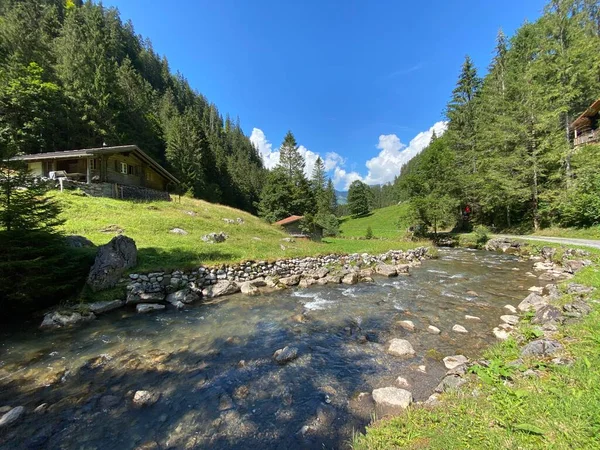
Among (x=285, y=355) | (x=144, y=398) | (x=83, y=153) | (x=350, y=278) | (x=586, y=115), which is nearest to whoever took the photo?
(x=144, y=398)

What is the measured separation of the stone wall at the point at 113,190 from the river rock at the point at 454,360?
29470mm

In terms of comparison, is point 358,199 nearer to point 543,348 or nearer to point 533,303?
point 533,303

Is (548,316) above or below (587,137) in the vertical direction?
below

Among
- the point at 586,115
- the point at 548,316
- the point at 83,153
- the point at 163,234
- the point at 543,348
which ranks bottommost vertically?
the point at 548,316

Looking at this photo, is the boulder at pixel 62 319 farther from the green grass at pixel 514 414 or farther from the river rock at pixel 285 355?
the green grass at pixel 514 414

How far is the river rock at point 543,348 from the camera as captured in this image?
4.50 m

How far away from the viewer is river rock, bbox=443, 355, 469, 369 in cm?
566

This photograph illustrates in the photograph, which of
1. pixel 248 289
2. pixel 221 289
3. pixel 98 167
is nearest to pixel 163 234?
pixel 221 289

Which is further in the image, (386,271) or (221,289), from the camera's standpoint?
(386,271)

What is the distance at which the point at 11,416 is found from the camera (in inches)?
178

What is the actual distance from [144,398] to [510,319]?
9.86 meters

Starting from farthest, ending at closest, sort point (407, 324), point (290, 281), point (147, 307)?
point (290, 281), point (147, 307), point (407, 324)

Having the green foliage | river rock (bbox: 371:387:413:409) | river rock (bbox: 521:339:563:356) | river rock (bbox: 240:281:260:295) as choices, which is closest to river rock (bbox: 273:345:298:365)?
river rock (bbox: 371:387:413:409)

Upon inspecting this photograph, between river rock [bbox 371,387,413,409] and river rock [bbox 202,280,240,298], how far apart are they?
8.44 m
